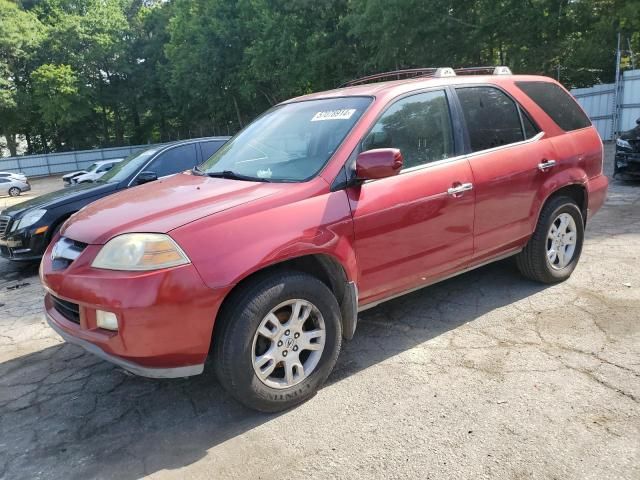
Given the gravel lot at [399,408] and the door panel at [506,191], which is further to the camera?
the door panel at [506,191]

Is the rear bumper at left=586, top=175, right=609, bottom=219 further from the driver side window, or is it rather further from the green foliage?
the green foliage

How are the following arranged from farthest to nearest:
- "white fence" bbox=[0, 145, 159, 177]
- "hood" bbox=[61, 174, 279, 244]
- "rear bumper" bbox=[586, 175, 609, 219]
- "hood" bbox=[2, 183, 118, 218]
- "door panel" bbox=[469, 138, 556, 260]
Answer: "white fence" bbox=[0, 145, 159, 177] < "hood" bbox=[2, 183, 118, 218] < "rear bumper" bbox=[586, 175, 609, 219] < "door panel" bbox=[469, 138, 556, 260] < "hood" bbox=[61, 174, 279, 244]

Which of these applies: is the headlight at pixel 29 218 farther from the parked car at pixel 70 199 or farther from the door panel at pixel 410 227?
the door panel at pixel 410 227

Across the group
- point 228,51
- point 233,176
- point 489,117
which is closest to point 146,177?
point 233,176

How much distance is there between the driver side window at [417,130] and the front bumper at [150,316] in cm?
146

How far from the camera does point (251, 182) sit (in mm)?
3338

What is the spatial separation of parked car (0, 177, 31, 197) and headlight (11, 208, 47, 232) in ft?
67.8

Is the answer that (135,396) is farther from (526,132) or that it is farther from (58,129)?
(58,129)

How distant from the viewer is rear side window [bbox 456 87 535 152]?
3926mm

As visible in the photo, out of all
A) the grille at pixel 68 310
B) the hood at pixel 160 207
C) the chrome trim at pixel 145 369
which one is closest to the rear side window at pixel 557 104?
the hood at pixel 160 207

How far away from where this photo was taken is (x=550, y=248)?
4531 mm

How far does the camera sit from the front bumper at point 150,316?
2.57 meters

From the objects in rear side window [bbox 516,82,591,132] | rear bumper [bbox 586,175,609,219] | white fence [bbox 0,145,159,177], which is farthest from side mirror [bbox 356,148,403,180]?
white fence [bbox 0,145,159,177]

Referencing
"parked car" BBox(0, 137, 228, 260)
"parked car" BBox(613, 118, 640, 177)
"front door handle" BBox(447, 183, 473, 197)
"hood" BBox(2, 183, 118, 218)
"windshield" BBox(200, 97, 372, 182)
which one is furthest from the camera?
"parked car" BBox(613, 118, 640, 177)
